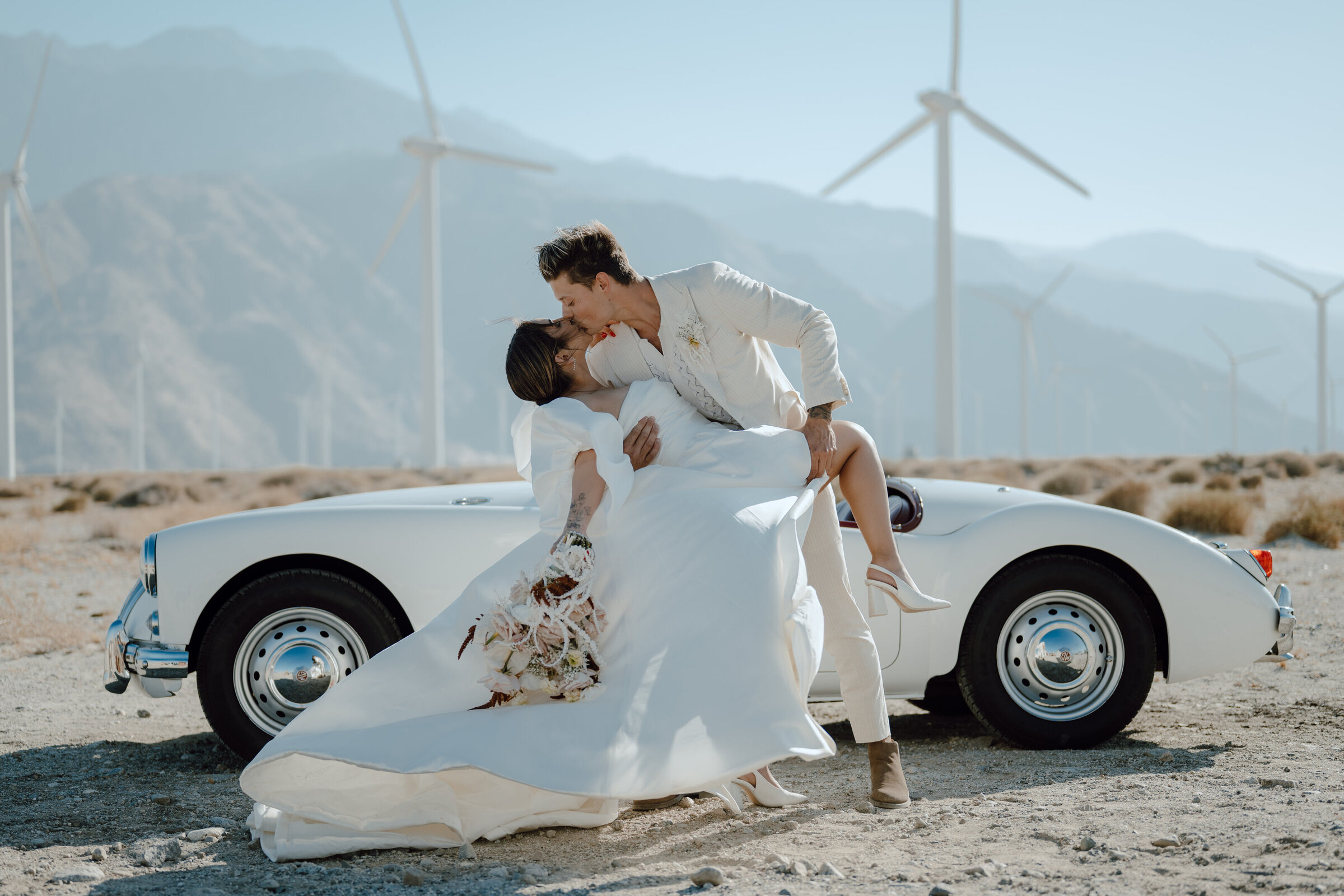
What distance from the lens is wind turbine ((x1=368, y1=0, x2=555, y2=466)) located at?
1210 inches

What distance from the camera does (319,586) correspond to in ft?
14.3

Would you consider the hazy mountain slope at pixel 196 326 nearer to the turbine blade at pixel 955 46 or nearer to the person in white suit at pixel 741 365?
the turbine blade at pixel 955 46

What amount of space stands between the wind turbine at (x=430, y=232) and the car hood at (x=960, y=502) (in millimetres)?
26178

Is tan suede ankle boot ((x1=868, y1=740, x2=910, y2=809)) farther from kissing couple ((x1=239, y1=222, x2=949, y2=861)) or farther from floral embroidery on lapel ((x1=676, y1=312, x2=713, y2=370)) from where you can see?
floral embroidery on lapel ((x1=676, y1=312, x2=713, y2=370))

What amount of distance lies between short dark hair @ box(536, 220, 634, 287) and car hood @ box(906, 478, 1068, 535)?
1705 millimetres

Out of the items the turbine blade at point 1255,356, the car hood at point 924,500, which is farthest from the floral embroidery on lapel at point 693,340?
the turbine blade at point 1255,356

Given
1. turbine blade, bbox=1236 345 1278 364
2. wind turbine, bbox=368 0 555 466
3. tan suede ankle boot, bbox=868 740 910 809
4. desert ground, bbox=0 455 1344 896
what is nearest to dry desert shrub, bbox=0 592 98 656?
desert ground, bbox=0 455 1344 896

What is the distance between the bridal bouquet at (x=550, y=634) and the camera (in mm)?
3273

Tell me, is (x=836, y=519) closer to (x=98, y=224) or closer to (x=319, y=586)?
(x=319, y=586)

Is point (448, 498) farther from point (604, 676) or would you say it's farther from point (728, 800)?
point (728, 800)

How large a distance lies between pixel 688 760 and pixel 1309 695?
401cm

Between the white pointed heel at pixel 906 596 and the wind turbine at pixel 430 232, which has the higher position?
the wind turbine at pixel 430 232

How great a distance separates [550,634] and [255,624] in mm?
1689

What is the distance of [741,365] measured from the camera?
386cm
